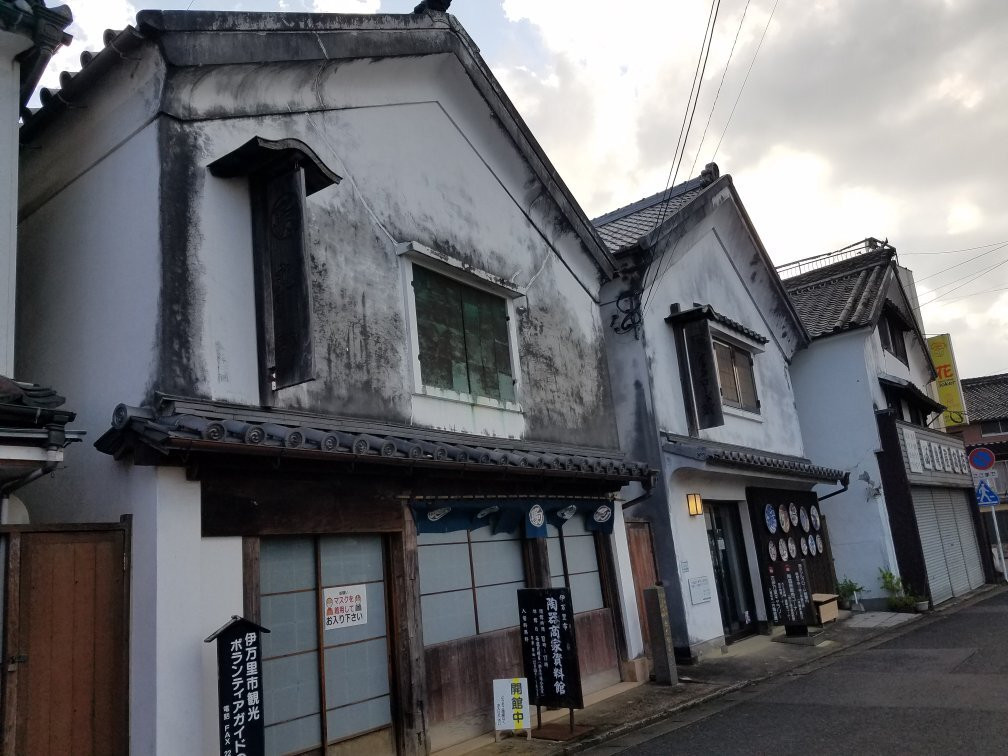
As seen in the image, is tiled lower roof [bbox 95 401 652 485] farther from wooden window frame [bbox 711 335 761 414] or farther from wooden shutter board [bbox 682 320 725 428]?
wooden window frame [bbox 711 335 761 414]

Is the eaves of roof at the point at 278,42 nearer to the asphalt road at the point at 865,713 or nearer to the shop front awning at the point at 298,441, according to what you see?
the shop front awning at the point at 298,441

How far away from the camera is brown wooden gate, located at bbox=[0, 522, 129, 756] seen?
6328mm

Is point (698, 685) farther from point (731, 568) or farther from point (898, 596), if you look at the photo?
point (898, 596)

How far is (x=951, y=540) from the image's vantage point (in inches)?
1016

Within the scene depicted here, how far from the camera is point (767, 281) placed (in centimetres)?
2170

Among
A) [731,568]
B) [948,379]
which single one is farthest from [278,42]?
[948,379]

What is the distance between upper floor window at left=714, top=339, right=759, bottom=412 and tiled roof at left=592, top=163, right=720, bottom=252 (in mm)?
3313

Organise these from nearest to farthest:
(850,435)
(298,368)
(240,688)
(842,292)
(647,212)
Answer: (240,688) → (298,368) → (647,212) → (850,435) → (842,292)

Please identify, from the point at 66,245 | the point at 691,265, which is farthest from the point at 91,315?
the point at 691,265

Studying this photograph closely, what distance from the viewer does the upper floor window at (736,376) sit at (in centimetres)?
1852

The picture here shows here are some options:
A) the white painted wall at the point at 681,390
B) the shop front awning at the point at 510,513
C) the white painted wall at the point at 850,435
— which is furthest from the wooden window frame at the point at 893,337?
the shop front awning at the point at 510,513

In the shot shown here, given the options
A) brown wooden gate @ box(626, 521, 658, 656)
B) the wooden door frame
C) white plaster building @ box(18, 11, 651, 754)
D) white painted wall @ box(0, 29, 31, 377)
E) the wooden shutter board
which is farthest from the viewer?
the wooden shutter board

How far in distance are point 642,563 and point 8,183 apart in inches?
456

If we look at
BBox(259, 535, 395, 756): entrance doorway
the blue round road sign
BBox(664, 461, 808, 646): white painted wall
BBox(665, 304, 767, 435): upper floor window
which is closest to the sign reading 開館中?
BBox(259, 535, 395, 756): entrance doorway
